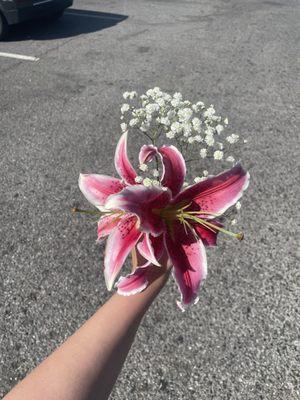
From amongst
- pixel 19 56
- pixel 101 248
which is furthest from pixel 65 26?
pixel 101 248

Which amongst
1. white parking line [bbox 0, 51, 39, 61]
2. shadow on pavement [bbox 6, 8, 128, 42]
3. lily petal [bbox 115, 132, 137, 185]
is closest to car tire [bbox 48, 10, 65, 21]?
shadow on pavement [bbox 6, 8, 128, 42]

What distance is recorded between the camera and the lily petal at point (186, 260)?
3.26 ft

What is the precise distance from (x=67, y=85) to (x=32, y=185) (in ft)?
7.44

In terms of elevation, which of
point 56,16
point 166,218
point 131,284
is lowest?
point 56,16

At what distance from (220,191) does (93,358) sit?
1.75 ft

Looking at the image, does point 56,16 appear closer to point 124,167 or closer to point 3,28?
point 3,28

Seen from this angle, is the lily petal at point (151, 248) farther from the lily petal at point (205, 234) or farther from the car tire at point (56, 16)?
the car tire at point (56, 16)

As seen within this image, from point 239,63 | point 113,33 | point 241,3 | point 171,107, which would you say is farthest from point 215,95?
point 241,3

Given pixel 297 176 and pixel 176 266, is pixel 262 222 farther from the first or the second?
pixel 176 266

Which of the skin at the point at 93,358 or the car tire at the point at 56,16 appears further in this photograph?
the car tire at the point at 56,16

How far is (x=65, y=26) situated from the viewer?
26.9 ft

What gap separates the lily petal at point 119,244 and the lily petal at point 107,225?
0.05m

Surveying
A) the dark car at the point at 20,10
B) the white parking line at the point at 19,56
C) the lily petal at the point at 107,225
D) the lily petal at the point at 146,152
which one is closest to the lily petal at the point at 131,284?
the lily petal at the point at 107,225

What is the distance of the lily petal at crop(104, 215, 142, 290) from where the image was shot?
0.97 metres
